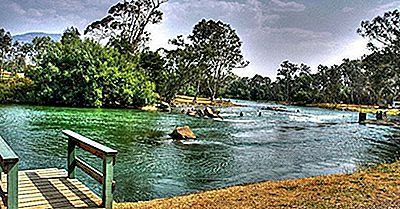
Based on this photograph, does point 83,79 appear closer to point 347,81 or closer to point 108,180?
point 108,180

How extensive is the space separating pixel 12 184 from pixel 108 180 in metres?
1.35

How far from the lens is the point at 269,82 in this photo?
94.6 m

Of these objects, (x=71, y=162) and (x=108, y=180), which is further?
(x=71, y=162)

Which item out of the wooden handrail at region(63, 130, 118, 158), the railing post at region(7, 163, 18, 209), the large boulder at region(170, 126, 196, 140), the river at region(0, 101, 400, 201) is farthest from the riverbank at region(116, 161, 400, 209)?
the large boulder at region(170, 126, 196, 140)

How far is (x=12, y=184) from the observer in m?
4.31

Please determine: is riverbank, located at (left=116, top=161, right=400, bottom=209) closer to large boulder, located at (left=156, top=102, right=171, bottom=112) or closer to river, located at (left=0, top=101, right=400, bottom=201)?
river, located at (left=0, top=101, right=400, bottom=201)

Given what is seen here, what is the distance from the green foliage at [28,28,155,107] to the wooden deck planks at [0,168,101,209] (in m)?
28.7

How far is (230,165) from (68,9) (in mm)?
39317

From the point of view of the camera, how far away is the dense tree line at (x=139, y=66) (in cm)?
3494

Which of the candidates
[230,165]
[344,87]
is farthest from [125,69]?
[344,87]

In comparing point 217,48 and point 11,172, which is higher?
point 217,48

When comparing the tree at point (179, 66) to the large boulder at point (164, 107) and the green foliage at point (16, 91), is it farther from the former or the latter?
the green foliage at point (16, 91)

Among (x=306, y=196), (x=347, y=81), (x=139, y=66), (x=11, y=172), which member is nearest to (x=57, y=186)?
(x=11, y=172)

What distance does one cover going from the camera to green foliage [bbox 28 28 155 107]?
34594 mm
